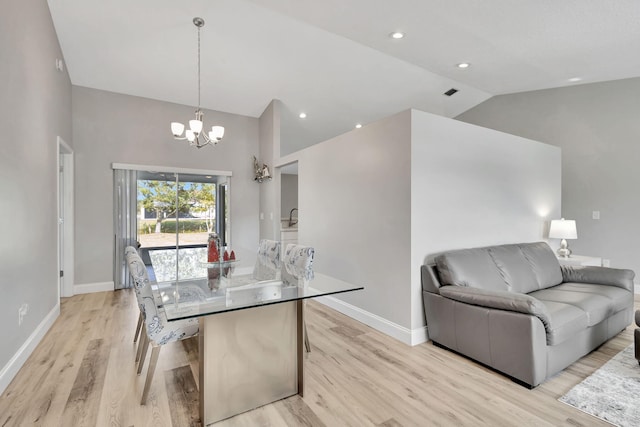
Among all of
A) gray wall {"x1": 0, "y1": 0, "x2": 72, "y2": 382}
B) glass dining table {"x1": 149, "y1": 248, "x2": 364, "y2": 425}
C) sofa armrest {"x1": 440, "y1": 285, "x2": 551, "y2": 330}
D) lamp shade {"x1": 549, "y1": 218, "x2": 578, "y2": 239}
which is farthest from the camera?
lamp shade {"x1": 549, "y1": 218, "x2": 578, "y2": 239}

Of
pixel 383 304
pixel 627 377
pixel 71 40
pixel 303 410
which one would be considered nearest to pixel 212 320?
pixel 303 410

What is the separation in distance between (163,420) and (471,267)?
8.53 feet

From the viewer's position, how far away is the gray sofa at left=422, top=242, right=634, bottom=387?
6.89 ft

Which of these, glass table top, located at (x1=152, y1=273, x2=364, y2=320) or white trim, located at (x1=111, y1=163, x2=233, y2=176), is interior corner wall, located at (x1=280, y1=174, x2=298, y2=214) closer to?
white trim, located at (x1=111, y1=163, x2=233, y2=176)

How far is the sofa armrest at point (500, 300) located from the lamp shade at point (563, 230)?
7.63ft

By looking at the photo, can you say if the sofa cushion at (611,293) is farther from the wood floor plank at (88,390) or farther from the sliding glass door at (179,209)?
the sliding glass door at (179,209)

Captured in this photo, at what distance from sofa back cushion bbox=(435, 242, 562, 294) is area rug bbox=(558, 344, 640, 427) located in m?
0.84

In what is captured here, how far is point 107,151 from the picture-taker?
4.79 meters

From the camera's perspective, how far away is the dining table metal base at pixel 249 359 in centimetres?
176

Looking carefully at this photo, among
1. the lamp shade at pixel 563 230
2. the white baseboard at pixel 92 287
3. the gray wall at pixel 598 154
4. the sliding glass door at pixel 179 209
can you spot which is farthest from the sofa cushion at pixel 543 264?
the white baseboard at pixel 92 287

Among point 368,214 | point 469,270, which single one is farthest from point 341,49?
point 469,270

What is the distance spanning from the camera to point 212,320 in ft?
5.82

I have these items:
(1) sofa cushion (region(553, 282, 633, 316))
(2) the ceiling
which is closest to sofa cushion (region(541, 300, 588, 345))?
(1) sofa cushion (region(553, 282, 633, 316))

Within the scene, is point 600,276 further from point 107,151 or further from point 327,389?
point 107,151
